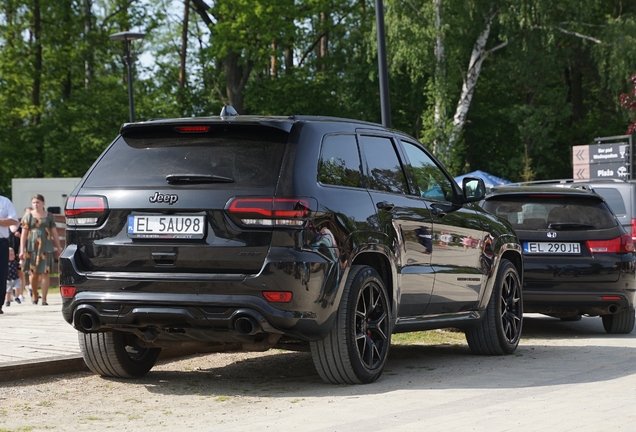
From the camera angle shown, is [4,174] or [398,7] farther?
[4,174]

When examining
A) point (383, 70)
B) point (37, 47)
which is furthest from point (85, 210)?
point (37, 47)

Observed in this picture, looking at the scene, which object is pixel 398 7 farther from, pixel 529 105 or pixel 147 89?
pixel 147 89

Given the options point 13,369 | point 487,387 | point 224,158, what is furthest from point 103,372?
point 487,387

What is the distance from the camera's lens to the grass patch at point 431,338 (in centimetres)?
1128

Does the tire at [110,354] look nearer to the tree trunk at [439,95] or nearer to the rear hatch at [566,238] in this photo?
the rear hatch at [566,238]

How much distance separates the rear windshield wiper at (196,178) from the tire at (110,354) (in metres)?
1.31

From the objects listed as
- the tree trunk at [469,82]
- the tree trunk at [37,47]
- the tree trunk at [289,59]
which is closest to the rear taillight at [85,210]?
the tree trunk at [469,82]

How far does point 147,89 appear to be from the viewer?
5000cm

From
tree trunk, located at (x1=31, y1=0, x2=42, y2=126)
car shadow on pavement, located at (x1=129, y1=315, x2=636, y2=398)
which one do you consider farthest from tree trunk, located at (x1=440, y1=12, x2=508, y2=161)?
car shadow on pavement, located at (x1=129, y1=315, x2=636, y2=398)

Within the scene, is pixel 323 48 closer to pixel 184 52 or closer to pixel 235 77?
pixel 235 77

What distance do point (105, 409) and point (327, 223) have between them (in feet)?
5.92

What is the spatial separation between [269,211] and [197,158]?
0.73 meters

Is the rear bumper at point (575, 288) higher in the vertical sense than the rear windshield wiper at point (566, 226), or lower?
lower

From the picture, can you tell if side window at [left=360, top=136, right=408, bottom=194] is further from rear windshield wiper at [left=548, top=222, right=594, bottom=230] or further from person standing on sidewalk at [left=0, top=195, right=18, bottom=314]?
person standing on sidewalk at [left=0, top=195, right=18, bottom=314]
